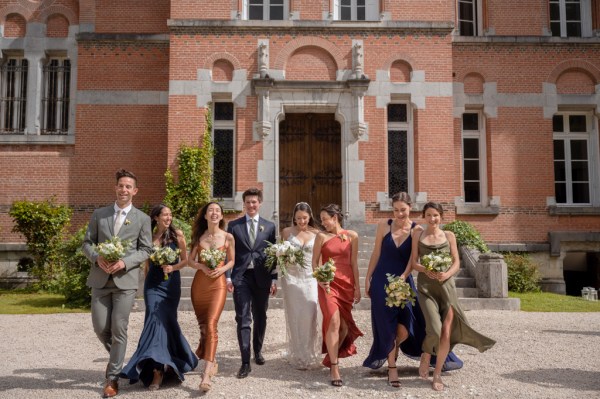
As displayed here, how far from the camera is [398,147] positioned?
13281 millimetres

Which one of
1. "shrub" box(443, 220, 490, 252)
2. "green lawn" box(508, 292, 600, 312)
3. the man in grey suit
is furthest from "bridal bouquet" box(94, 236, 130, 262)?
"shrub" box(443, 220, 490, 252)

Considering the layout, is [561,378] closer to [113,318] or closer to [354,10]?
[113,318]

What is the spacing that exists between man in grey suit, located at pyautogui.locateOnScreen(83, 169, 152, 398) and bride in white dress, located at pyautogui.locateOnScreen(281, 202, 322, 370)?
171 cm

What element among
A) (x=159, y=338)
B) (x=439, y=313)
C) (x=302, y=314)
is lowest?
(x=159, y=338)

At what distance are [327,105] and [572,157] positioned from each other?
7.11 metres

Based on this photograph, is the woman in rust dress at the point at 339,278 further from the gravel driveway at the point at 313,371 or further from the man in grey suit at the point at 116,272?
the man in grey suit at the point at 116,272

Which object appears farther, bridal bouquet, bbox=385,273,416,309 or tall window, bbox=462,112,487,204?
tall window, bbox=462,112,487,204

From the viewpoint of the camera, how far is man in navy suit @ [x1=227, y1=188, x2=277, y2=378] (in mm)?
6004

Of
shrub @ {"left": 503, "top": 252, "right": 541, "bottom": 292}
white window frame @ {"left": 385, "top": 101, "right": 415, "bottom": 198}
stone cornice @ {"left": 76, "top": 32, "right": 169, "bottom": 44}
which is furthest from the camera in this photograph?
stone cornice @ {"left": 76, "top": 32, "right": 169, "bottom": 44}

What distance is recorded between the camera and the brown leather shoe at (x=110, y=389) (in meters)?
4.97

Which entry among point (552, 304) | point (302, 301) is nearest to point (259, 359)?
point (302, 301)

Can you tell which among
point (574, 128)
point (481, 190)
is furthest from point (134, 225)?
point (574, 128)

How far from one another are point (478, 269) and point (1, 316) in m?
8.62

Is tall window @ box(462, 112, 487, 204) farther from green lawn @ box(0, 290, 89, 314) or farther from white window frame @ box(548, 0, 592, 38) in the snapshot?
green lawn @ box(0, 290, 89, 314)
